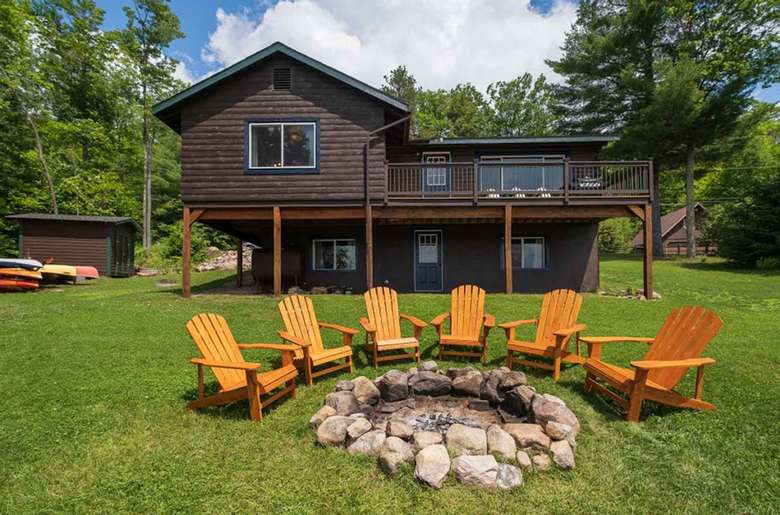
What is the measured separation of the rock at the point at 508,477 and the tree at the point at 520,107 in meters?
35.2

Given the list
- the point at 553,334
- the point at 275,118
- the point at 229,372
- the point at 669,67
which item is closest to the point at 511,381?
the point at 553,334

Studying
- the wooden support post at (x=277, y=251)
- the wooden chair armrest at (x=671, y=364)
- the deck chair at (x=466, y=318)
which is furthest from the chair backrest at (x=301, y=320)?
the wooden support post at (x=277, y=251)

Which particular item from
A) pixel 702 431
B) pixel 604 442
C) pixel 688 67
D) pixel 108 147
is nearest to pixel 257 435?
pixel 604 442

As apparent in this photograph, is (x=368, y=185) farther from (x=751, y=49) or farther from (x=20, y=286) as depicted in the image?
(x=751, y=49)

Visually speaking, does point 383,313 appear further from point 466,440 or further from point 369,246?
point 369,246

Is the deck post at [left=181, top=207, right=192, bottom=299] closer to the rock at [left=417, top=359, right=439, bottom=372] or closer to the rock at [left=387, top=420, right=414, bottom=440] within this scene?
the rock at [left=417, top=359, right=439, bottom=372]

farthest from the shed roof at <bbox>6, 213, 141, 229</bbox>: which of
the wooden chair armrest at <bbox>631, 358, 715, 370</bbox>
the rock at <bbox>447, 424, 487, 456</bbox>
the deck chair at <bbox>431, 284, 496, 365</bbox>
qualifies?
the wooden chair armrest at <bbox>631, 358, 715, 370</bbox>

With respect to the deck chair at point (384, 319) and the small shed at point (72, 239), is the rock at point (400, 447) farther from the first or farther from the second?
the small shed at point (72, 239)

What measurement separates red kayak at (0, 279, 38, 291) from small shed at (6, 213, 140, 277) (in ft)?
13.4

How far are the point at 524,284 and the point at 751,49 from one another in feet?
61.0

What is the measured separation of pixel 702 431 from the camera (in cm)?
332

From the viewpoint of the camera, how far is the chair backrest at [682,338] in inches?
142

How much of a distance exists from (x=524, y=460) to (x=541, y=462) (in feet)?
0.40

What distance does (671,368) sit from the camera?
3721mm
